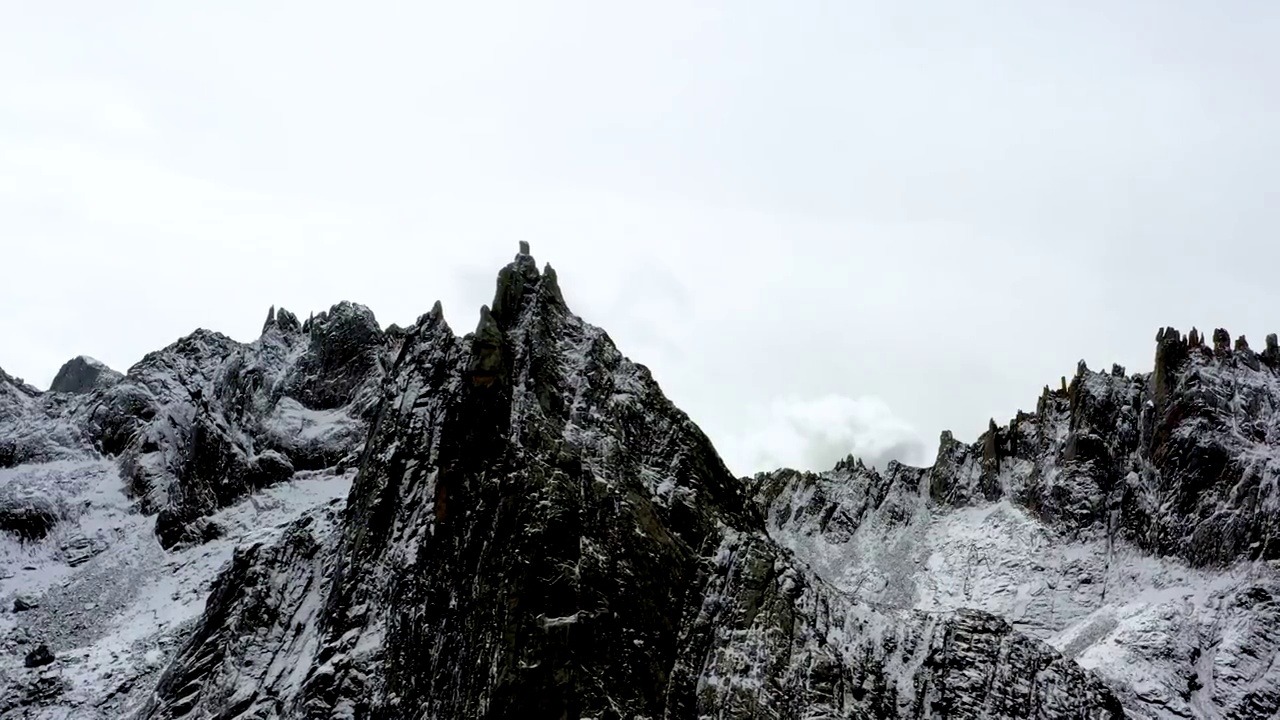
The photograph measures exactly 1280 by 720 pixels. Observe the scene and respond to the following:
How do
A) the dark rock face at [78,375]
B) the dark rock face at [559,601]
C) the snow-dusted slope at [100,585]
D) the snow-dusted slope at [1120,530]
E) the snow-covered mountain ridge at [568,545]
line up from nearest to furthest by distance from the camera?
the dark rock face at [559,601]
the snow-covered mountain ridge at [568,545]
the snow-dusted slope at [100,585]
the snow-dusted slope at [1120,530]
the dark rock face at [78,375]

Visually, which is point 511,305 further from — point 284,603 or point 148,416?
point 148,416

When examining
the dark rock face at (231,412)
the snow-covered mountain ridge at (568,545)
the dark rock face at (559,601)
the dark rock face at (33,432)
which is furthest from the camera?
the dark rock face at (33,432)

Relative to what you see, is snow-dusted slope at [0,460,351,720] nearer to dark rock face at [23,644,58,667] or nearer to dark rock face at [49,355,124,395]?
dark rock face at [23,644,58,667]

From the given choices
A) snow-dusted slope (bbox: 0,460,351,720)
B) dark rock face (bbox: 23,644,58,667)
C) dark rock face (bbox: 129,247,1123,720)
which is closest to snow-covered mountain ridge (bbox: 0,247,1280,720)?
dark rock face (bbox: 129,247,1123,720)

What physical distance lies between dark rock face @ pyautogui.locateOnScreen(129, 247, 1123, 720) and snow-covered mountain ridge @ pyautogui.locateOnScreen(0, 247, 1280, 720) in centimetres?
14

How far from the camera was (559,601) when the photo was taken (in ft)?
172

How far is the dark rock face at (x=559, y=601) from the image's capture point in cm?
5256

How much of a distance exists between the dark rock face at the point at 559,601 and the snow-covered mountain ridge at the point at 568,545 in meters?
0.14

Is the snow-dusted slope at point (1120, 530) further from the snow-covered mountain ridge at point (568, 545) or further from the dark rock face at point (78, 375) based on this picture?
the dark rock face at point (78, 375)

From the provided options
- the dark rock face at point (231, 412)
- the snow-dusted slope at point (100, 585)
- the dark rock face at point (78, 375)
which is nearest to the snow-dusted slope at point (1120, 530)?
the dark rock face at point (231, 412)

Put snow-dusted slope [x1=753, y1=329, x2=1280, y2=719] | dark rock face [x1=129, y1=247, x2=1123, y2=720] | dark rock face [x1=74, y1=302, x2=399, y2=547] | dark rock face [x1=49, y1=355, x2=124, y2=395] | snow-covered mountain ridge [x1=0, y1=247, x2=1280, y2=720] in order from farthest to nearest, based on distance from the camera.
Result: dark rock face [x1=49, y1=355, x2=124, y2=395]
dark rock face [x1=74, y1=302, x2=399, y2=547]
snow-dusted slope [x1=753, y1=329, x2=1280, y2=719]
snow-covered mountain ridge [x1=0, y1=247, x2=1280, y2=720]
dark rock face [x1=129, y1=247, x2=1123, y2=720]

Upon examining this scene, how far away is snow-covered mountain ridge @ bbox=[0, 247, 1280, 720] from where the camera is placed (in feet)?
178

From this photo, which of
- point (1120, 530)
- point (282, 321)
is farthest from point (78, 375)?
point (1120, 530)

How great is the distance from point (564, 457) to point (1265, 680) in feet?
172
